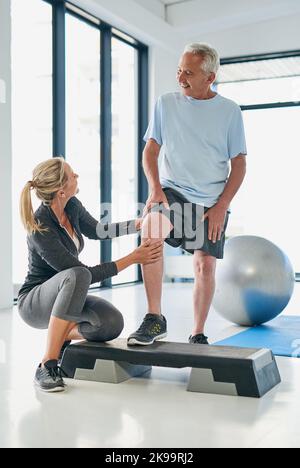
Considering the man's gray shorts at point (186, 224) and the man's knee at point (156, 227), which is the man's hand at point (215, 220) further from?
the man's knee at point (156, 227)

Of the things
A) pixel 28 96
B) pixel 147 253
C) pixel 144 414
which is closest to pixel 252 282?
pixel 147 253

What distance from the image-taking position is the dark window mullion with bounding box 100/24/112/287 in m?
6.64

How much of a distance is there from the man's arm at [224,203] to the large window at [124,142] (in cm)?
396

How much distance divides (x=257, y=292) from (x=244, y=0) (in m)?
4.08

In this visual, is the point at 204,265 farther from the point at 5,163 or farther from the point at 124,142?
the point at 124,142

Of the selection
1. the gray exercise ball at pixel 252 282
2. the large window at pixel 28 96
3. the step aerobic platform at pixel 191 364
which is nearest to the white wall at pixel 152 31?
the large window at pixel 28 96

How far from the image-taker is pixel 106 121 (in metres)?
6.68

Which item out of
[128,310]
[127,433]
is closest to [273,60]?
[128,310]

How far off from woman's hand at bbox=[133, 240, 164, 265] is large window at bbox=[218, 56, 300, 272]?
513 centimetres

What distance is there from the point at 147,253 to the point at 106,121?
443 cm

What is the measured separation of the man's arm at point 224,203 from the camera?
9.52 ft

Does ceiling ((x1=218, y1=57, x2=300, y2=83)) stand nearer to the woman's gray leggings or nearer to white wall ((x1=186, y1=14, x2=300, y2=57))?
white wall ((x1=186, y1=14, x2=300, y2=57))

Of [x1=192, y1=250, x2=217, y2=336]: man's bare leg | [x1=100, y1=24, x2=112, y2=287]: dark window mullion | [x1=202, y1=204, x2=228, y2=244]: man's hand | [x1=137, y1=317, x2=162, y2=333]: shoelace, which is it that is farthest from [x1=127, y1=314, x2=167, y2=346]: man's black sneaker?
[x1=100, y1=24, x2=112, y2=287]: dark window mullion
